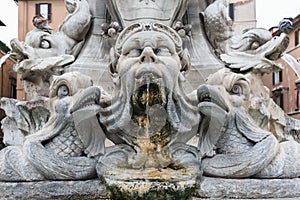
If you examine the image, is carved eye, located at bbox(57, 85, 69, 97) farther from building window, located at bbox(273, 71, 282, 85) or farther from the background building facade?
building window, located at bbox(273, 71, 282, 85)

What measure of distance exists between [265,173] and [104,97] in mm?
1391

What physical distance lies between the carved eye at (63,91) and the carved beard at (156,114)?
41cm

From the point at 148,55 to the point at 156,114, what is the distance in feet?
1.44

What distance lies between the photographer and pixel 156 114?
341 cm

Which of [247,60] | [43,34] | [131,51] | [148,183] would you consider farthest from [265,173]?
[43,34]

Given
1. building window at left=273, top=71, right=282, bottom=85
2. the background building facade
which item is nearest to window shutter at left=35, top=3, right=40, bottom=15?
the background building facade

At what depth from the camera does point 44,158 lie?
11.1 ft

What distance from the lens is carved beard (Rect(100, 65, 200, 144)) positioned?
3.33m

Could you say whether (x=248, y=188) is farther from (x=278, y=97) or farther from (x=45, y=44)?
(x=278, y=97)

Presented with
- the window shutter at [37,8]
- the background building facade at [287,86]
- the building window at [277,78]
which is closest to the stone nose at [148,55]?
the background building facade at [287,86]

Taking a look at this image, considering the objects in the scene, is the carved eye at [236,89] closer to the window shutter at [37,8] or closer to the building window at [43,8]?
the building window at [43,8]

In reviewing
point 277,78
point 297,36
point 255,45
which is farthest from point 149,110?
point 297,36

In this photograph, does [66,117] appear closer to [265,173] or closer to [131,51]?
[131,51]

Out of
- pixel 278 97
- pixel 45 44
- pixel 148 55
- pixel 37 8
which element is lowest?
pixel 278 97
